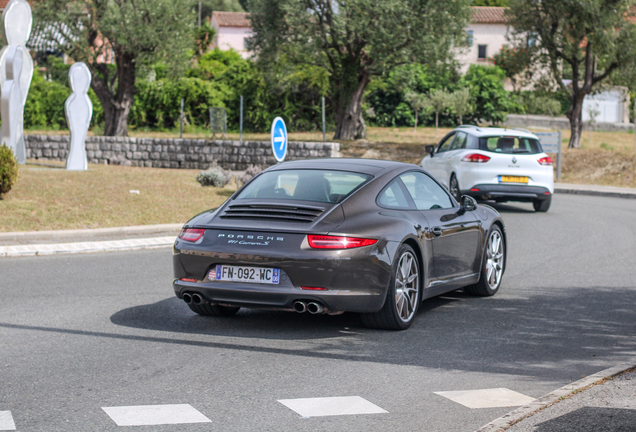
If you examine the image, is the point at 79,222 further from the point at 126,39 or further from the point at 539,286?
the point at 126,39

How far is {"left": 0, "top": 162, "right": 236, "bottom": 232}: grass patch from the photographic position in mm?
14102

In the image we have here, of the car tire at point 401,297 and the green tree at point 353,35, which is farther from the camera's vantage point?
the green tree at point 353,35

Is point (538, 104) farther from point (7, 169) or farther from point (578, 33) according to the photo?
point (7, 169)

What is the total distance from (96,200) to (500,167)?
7933mm

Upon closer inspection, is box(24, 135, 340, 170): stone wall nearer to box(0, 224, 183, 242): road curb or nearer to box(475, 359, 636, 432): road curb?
box(0, 224, 183, 242): road curb

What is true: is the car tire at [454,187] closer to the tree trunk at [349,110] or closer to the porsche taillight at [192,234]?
the porsche taillight at [192,234]

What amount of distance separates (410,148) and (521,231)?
19177mm

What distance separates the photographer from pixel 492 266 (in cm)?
867

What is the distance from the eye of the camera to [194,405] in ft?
15.8

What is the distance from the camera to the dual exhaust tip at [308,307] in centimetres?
637

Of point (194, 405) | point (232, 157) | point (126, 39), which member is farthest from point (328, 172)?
point (126, 39)

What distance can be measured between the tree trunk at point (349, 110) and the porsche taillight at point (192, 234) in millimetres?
28897

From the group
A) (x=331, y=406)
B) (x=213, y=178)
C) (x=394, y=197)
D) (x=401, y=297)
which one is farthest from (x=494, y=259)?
(x=213, y=178)

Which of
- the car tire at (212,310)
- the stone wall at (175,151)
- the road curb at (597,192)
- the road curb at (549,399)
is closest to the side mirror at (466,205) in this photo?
the car tire at (212,310)
